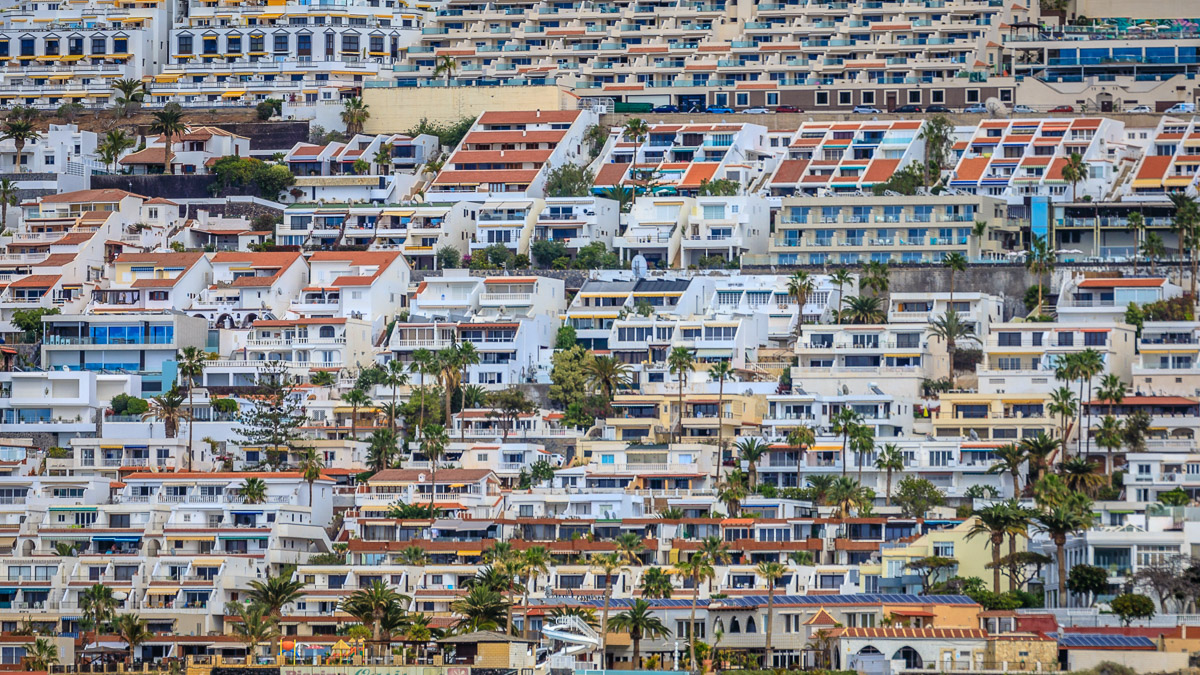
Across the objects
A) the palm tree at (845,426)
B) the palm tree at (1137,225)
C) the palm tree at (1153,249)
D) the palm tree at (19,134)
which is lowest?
the palm tree at (845,426)

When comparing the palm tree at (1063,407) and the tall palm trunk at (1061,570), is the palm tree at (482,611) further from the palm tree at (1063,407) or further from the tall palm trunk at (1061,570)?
the palm tree at (1063,407)

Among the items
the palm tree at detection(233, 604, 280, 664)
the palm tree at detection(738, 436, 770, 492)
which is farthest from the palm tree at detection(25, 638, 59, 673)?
the palm tree at detection(738, 436, 770, 492)

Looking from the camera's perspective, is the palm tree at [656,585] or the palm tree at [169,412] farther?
the palm tree at [169,412]

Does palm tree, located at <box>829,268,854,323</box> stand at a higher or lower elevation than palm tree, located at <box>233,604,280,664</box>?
higher

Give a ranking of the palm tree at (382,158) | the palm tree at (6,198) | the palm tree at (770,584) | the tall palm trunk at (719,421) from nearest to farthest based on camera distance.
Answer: the palm tree at (770,584)
the tall palm trunk at (719,421)
the palm tree at (6,198)
the palm tree at (382,158)

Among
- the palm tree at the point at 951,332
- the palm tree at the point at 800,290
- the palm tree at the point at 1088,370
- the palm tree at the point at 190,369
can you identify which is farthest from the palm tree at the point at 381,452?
the palm tree at the point at 1088,370

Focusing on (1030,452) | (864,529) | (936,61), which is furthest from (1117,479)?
(936,61)

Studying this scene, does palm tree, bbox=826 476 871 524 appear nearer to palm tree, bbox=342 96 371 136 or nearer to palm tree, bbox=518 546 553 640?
palm tree, bbox=518 546 553 640
